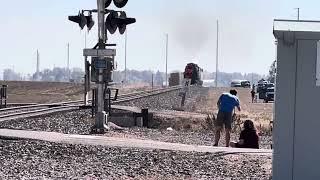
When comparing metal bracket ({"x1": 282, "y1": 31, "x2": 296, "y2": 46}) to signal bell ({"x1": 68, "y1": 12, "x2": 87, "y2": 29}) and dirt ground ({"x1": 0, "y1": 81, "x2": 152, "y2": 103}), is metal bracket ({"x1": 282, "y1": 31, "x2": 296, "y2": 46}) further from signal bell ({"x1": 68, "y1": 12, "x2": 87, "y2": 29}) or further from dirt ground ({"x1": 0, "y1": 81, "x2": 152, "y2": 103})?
dirt ground ({"x1": 0, "y1": 81, "x2": 152, "y2": 103})

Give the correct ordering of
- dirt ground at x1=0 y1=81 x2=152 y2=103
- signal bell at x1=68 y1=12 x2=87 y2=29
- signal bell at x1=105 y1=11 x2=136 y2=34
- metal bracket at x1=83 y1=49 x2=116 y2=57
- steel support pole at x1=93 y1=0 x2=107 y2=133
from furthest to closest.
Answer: dirt ground at x1=0 y1=81 x2=152 y2=103 < metal bracket at x1=83 y1=49 x2=116 y2=57 < signal bell at x1=68 y1=12 x2=87 y2=29 < steel support pole at x1=93 y1=0 x2=107 y2=133 < signal bell at x1=105 y1=11 x2=136 y2=34

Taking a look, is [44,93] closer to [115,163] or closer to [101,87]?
[101,87]

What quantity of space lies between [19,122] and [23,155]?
8.34 meters

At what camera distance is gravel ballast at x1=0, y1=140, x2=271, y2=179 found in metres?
11.6

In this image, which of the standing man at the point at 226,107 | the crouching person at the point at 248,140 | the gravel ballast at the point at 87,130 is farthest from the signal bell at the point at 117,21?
the crouching person at the point at 248,140

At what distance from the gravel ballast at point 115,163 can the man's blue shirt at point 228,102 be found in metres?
3.55

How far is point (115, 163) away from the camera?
12797 millimetres

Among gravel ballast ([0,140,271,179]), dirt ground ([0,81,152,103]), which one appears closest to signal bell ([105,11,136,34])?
gravel ballast ([0,140,271,179])

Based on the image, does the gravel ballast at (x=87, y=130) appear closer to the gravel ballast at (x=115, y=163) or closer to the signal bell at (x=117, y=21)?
the signal bell at (x=117, y=21)

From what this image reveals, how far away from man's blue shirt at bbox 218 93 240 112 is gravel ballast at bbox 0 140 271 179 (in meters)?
3.55

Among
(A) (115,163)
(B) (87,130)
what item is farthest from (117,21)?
(A) (115,163)

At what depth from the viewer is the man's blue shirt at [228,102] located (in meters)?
17.4

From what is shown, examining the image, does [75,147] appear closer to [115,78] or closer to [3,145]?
[3,145]

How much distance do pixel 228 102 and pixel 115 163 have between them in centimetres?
→ 544
